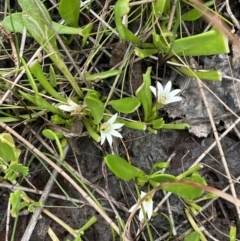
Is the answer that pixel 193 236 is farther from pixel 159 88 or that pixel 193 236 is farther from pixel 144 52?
pixel 144 52

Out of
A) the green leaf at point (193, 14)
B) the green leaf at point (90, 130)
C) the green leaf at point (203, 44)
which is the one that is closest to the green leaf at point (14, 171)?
the green leaf at point (90, 130)

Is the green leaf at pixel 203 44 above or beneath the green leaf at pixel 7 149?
above

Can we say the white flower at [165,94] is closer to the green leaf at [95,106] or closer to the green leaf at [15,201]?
the green leaf at [95,106]

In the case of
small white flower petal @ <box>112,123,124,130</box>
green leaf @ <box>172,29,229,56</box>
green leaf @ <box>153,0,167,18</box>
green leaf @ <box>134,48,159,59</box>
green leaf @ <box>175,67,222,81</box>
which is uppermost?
green leaf @ <box>153,0,167,18</box>

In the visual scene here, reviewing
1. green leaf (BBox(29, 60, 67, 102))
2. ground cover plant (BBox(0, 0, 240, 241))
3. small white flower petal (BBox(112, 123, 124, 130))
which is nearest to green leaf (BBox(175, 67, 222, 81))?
ground cover plant (BBox(0, 0, 240, 241))

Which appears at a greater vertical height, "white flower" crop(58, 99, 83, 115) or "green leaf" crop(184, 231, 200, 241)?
"white flower" crop(58, 99, 83, 115)

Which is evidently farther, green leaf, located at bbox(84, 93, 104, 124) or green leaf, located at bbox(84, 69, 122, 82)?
green leaf, located at bbox(84, 69, 122, 82)

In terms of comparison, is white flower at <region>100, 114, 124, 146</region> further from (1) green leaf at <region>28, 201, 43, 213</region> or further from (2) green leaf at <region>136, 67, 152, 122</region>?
(1) green leaf at <region>28, 201, 43, 213</region>
